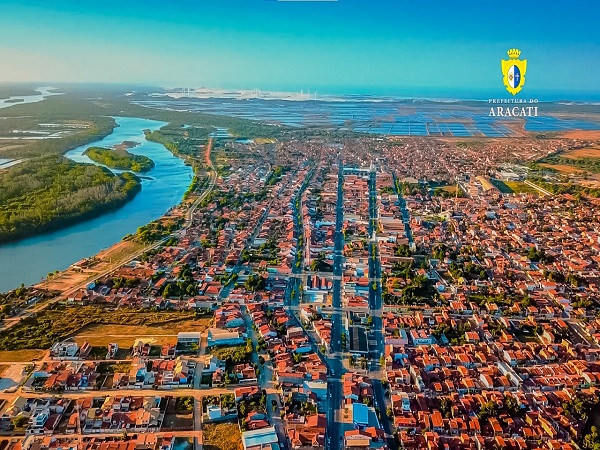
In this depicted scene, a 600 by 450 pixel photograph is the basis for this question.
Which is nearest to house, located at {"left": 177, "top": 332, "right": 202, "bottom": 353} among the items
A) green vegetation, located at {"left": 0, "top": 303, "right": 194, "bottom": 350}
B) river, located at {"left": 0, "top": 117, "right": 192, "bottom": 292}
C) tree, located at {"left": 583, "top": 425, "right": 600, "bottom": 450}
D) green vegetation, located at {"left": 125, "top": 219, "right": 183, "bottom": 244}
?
green vegetation, located at {"left": 0, "top": 303, "right": 194, "bottom": 350}

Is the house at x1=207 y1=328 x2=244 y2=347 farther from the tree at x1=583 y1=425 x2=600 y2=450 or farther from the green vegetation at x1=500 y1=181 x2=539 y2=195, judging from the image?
the green vegetation at x1=500 y1=181 x2=539 y2=195

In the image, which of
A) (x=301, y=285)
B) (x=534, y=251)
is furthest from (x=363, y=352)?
(x=534, y=251)

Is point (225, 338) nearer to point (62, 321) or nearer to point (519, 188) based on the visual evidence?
point (62, 321)

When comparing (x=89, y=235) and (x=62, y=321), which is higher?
(x=62, y=321)

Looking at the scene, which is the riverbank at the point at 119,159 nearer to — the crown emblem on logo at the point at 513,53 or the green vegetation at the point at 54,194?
the green vegetation at the point at 54,194

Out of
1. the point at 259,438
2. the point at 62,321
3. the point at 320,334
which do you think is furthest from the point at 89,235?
the point at 259,438
